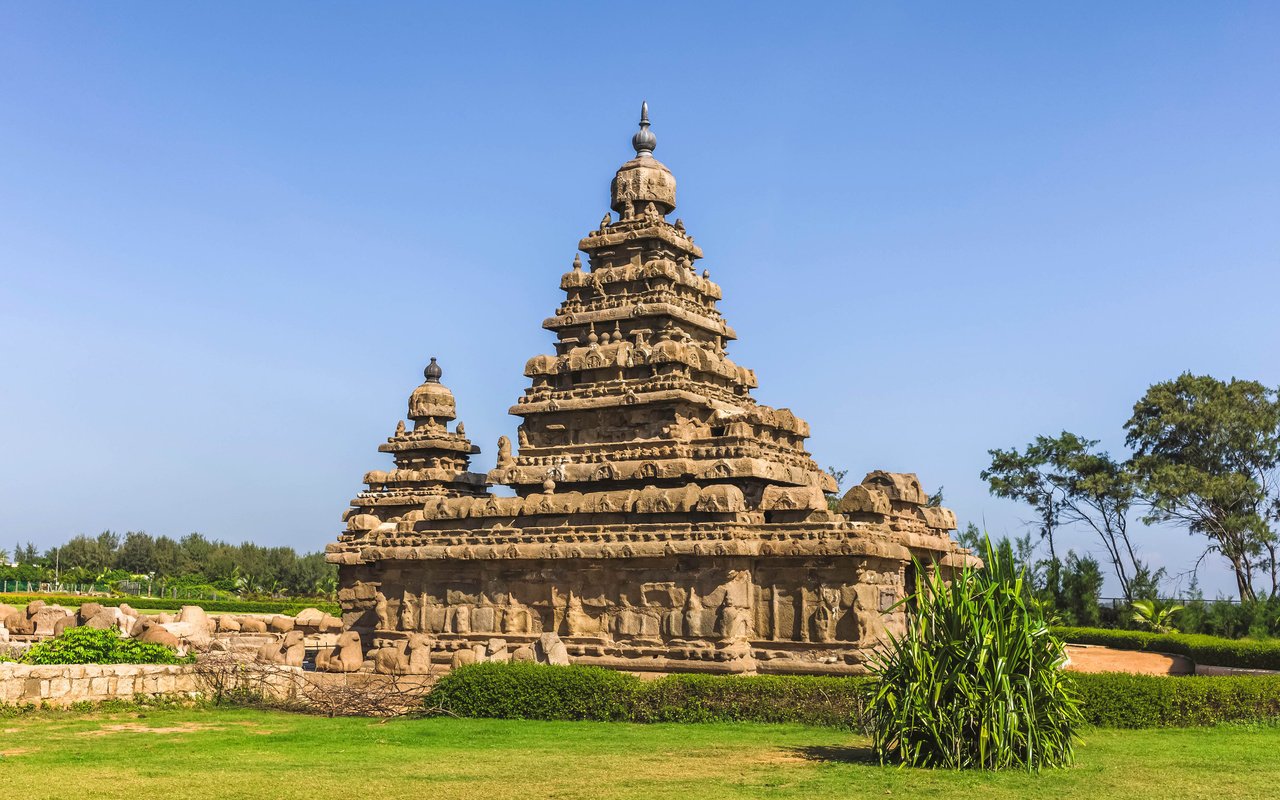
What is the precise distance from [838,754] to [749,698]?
131 inches

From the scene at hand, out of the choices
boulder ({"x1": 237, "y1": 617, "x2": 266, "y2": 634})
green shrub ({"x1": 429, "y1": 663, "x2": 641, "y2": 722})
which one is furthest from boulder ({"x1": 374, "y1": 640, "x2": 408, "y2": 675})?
boulder ({"x1": 237, "y1": 617, "x2": 266, "y2": 634})

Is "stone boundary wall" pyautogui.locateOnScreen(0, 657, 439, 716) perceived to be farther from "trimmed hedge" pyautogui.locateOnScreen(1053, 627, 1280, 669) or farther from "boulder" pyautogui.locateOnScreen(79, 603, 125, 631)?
"trimmed hedge" pyautogui.locateOnScreen(1053, 627, 1280, 669)

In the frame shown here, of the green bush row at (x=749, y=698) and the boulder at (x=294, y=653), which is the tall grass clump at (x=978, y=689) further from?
the boulder at (x=294, y=653)

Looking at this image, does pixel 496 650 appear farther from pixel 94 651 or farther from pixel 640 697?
pixel 94 651

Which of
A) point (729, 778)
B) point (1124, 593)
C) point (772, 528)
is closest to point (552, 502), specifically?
point (772, 528)

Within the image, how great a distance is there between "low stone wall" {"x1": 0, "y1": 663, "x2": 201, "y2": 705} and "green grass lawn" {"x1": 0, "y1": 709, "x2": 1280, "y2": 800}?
0.50 meters

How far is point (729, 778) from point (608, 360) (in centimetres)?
1454

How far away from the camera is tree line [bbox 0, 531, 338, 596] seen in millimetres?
73000

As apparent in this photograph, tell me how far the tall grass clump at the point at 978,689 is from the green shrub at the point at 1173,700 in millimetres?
3040

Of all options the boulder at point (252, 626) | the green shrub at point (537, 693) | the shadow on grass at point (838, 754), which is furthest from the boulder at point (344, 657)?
the boulder at point (252, 626)

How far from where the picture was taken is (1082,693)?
16.3 meters

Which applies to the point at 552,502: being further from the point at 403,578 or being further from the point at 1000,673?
the point at 1000,673

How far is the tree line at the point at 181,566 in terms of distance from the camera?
73.0 meters

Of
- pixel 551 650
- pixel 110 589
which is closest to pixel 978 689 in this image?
pixel 551 650
